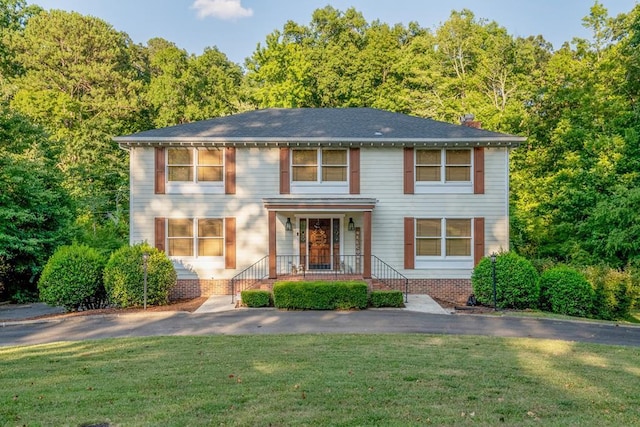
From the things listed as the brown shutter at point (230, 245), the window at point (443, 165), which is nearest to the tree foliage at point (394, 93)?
the brown shutter at point (230, 245)

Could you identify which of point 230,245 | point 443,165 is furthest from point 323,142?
point 230,245

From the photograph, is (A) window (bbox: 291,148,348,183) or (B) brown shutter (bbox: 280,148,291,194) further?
(A) window (bbox: 291,148,348,183)

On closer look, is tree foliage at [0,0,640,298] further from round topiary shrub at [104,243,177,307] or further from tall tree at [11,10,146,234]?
round topiary shrub at [104,243,177,307]

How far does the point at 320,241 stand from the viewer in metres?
16.7

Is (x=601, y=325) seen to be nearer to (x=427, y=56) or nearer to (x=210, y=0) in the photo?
(x=427, y=56)

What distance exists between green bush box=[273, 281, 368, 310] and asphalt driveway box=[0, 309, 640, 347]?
15.6 inches

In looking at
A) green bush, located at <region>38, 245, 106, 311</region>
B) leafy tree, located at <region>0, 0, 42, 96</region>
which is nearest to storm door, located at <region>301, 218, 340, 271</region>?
green bush, located at <region>38, 245, 106, 311</region>

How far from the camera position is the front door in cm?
1664

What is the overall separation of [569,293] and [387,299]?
544 centimetres

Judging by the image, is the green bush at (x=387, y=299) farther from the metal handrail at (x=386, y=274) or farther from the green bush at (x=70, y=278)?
the green bush at (x=70, y=278)

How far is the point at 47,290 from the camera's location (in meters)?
13.1

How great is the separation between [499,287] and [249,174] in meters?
9.25

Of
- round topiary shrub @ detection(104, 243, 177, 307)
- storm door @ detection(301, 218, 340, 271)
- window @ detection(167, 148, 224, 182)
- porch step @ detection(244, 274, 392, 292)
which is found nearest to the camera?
round topiary shrub @ detection(104, 243, 177, 307)

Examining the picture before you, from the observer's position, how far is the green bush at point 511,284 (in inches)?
540
